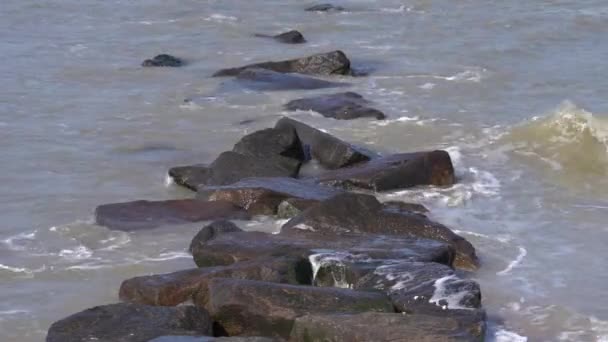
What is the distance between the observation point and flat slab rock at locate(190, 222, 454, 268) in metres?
10.3

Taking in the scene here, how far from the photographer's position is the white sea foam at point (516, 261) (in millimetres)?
11055

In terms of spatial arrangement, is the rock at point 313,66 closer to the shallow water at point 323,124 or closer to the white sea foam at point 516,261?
the shallow water at point 323,124

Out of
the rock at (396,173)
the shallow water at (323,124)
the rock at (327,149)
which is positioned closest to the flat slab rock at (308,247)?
the shallow water at (323,124)

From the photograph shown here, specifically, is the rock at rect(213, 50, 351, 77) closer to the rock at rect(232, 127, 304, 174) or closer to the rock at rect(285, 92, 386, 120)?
the rock at rect(285, 92, 386, 120)

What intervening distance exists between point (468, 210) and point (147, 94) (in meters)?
7.56

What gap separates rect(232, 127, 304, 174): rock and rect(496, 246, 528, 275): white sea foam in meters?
3.24

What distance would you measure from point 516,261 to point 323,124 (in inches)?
237

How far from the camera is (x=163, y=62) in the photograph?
21.7m

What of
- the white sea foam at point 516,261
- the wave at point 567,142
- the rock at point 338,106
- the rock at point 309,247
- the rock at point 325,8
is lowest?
the rock at point 325,8

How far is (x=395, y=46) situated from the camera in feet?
78.0

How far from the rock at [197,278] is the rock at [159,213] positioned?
2298 mm

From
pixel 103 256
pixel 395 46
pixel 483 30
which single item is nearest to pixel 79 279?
pixel 103 256

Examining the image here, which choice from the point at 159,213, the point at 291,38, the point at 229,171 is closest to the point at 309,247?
the point at 159,213

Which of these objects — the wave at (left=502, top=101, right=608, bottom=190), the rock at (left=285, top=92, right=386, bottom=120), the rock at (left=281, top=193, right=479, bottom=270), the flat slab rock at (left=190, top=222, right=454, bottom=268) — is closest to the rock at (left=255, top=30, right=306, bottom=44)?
the rock at (left=285, top=92, right=386, bottom=120)
